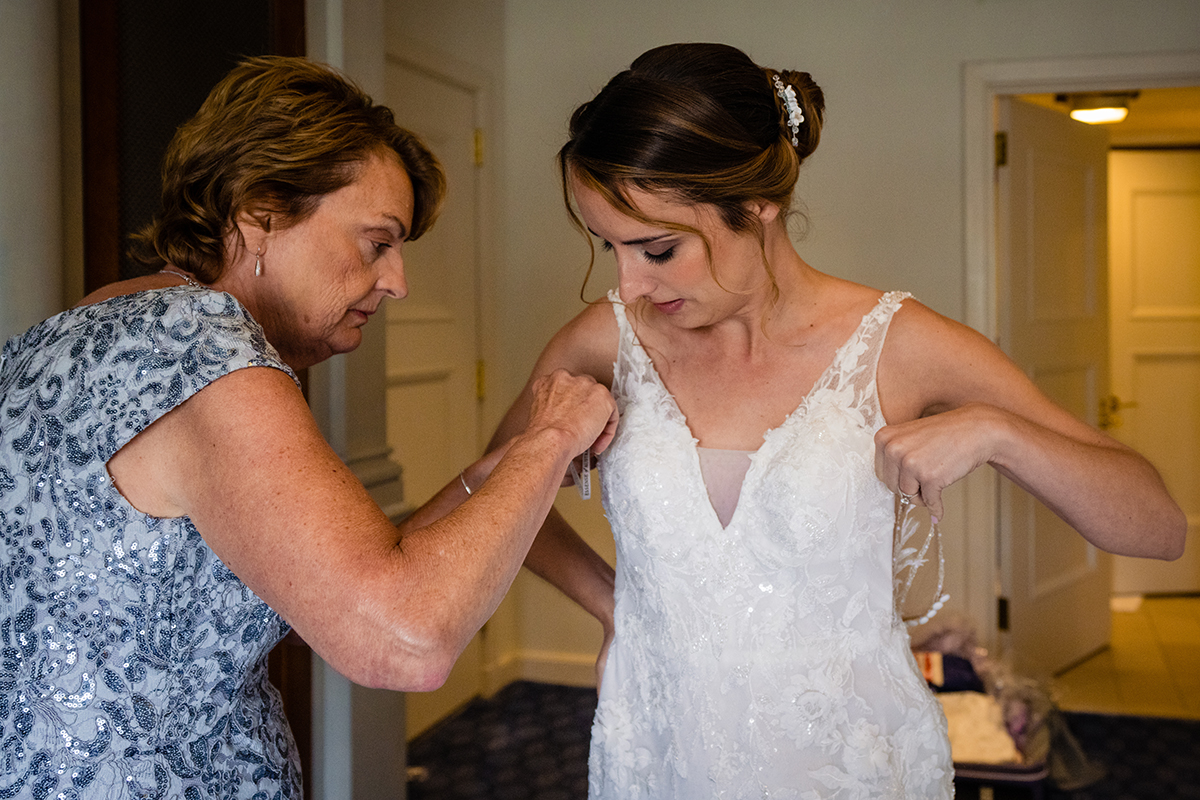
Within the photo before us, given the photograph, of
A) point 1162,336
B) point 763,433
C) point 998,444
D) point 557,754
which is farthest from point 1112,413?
point 998,444

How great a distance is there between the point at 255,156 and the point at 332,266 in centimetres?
17

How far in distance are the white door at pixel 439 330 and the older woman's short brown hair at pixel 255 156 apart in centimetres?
229

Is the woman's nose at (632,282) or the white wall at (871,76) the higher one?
the white wall at (871,76)

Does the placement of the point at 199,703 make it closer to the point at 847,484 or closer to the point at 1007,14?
the point at 847,484

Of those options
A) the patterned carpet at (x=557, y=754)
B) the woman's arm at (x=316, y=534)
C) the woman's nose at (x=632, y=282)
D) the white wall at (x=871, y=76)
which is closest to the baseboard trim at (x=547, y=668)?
the patterned carpet at (x=557, y=754)

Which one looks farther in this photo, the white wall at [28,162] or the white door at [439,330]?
the white door at [439,330]

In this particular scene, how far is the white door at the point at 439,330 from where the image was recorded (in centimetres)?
372

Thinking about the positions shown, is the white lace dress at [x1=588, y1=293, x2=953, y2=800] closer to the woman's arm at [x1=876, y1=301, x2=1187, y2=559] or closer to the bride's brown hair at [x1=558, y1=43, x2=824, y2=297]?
the woman's arm at [x1=876, y1=301, x2=1187, y2=559]

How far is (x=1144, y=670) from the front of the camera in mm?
4754

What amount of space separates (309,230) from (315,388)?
4.00ft

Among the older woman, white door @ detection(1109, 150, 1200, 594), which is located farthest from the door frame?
the older woman

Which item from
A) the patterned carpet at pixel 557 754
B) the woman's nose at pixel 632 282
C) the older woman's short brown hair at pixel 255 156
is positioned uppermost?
the older woman's short brown hair at pixel 255 156

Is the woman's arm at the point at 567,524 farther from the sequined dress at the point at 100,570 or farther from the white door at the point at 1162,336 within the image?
the white door at the point at 1162,336

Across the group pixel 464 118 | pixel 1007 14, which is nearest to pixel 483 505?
pixel 464 118
